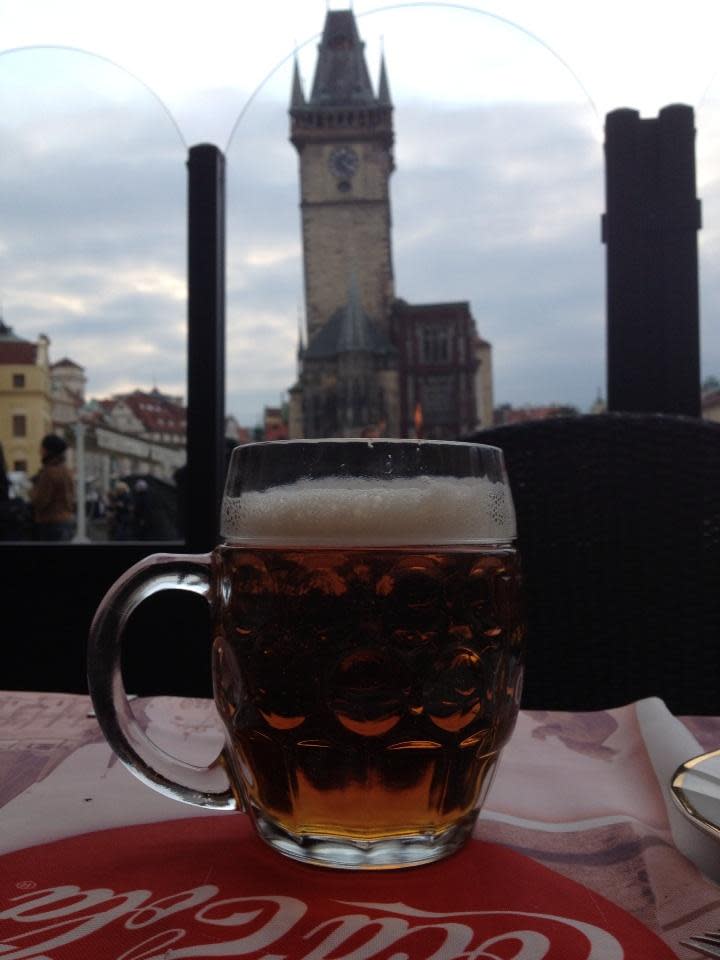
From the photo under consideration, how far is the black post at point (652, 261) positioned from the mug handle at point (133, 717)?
1.10 meters

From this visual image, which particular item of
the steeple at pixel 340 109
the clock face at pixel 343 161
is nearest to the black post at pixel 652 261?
the steeple at pixel 340 109

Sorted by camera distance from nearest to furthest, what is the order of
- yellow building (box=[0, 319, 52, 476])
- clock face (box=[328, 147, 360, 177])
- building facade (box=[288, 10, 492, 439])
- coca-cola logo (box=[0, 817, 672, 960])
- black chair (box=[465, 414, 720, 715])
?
coca-cola logo (box=[0, 817, 672, 960]), black chair (box=[465, 414, 720, 715]), yellow building (box=[0, 319, 52, 476]), building facade (box=[288, 10, 492, 439]), clock face (box=[328, 147, 360, 177])

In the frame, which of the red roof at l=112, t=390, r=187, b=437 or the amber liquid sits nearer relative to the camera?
the amber liquid

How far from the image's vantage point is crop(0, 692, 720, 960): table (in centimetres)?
28

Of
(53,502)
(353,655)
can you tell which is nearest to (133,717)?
(353,655)

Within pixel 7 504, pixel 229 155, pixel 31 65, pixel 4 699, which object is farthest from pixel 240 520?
pixel 7 504

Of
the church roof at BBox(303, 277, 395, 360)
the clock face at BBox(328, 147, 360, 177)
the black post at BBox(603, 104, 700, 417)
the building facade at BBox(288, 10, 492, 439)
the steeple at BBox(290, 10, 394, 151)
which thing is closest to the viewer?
the black post at BBox(603, 104, 700, 417)

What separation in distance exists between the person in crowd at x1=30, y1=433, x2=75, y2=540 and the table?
347 cm

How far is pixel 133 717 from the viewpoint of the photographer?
0.33 m

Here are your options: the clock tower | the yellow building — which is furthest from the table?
the clock tower

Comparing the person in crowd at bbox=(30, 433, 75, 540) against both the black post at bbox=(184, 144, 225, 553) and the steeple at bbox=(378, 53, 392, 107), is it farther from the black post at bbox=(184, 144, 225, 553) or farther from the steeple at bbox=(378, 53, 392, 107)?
the steeple at bbox=(378, 53, 392, 107)

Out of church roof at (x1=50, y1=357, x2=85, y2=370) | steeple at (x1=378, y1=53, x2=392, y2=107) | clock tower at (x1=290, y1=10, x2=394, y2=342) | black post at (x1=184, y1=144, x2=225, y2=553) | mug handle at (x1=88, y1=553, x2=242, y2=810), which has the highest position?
steeple at (x1=378, y1=53, x2=392, y2=107)

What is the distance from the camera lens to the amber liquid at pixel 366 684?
31 cm

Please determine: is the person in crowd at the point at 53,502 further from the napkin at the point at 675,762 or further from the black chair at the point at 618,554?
the napkin at the point at 675,762
